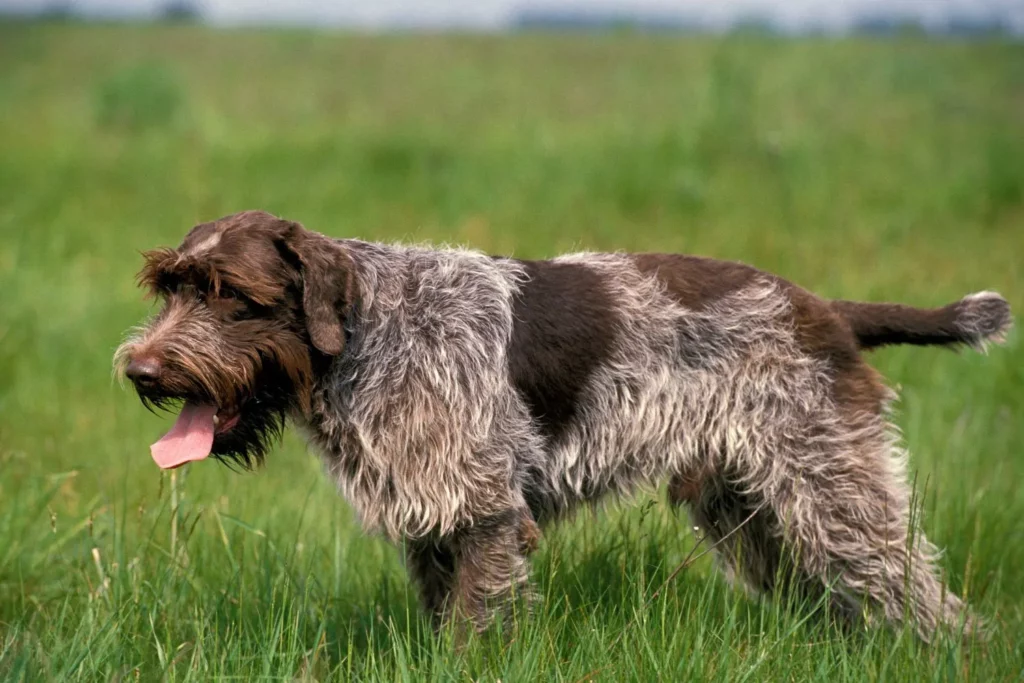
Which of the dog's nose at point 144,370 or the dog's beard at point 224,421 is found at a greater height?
the dog's nose at point 144,370

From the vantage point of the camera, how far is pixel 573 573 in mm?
4750

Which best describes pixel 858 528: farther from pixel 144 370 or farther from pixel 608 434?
pixel 144 370

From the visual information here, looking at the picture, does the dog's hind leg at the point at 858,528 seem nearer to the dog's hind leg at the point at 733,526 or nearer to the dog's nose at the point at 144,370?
the dog's hind leg at the point at 733,526

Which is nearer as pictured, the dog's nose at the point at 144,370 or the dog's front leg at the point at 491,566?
the dog's nose at the point at 144,370

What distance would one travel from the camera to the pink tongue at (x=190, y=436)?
12.7 ft

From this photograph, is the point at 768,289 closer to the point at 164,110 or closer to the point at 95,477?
the point at 95,477

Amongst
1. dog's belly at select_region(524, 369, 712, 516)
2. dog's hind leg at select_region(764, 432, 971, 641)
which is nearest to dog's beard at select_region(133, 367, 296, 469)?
dog's belly at select_region(524, 369, 712, 516)

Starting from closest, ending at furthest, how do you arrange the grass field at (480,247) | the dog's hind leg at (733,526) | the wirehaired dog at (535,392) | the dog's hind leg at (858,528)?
1. the wirehaired dog at (535,392)
2. the grass field at (480,247)
3. the dog's hind leg at (858,528)
4. the dog's hind leg at (733,526)

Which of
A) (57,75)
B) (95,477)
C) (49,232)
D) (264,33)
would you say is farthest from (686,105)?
(264,33)

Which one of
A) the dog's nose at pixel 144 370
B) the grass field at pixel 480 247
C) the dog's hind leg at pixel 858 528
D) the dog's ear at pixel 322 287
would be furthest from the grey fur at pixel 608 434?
the dog's nose at pixel 144 370

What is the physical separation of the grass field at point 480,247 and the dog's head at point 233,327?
667 millimetres

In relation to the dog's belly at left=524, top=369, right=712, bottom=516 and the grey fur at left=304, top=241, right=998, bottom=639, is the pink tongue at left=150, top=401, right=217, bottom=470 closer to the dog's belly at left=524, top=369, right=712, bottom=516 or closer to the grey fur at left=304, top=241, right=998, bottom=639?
the grey fur at left=304, top=241, right=998, bottom=639

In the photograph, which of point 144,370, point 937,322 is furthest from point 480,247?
point 144,370

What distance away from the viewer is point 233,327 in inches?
154
